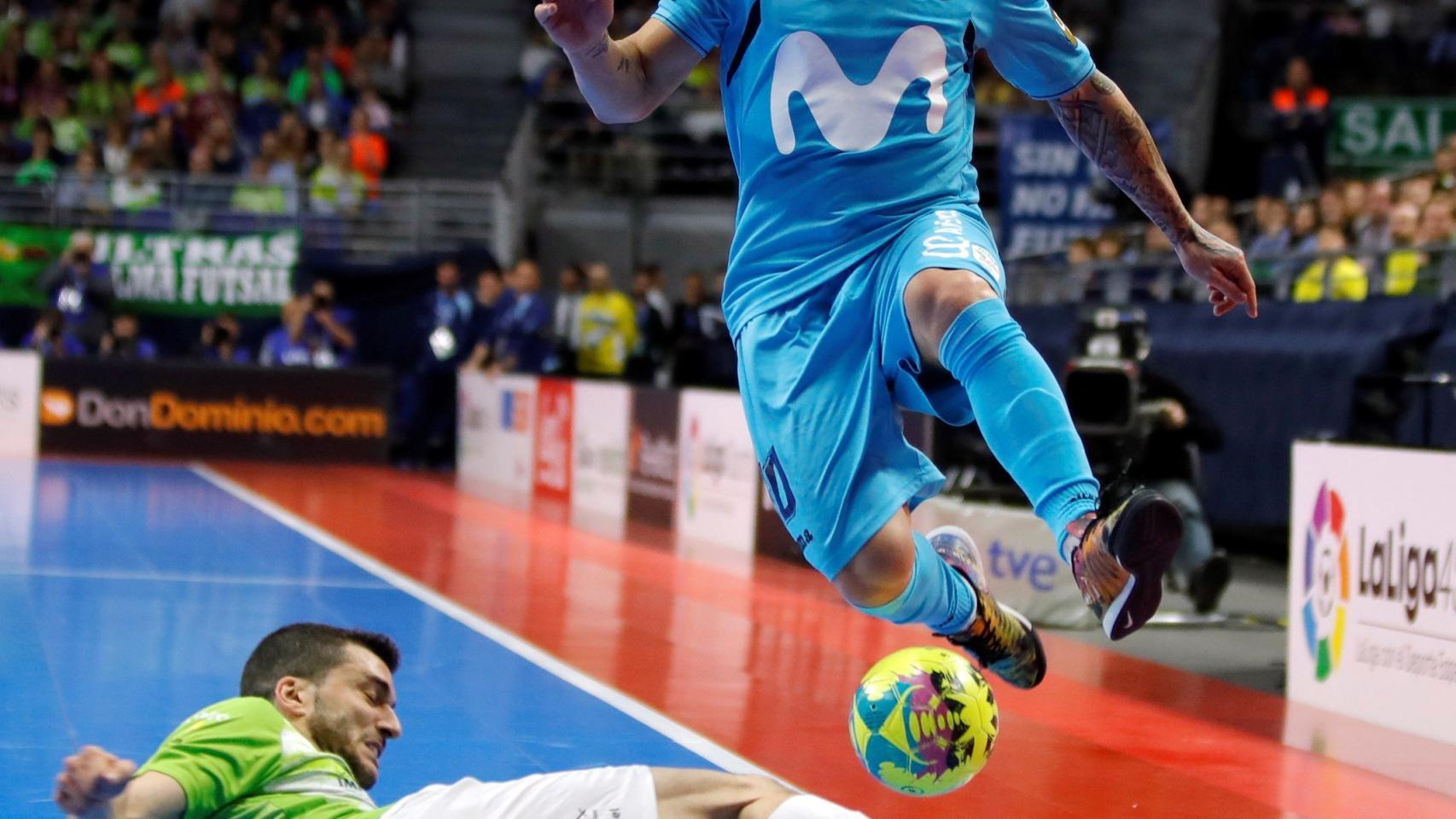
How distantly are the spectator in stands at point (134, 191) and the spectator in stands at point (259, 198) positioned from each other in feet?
3.00

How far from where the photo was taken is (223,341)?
18.8 metres

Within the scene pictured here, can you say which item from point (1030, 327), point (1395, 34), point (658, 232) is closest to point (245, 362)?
point (658, 232)

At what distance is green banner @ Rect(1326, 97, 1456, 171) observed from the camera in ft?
54.8

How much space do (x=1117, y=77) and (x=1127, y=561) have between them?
20.9 meters

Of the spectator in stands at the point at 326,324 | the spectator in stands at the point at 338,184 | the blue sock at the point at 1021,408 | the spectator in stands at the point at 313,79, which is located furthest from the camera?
the spectator in stands at the point at 313,79

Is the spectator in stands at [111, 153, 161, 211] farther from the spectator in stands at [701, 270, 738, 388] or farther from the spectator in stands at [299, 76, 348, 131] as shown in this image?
the spectator in stands at [701, 270, 738, 388]

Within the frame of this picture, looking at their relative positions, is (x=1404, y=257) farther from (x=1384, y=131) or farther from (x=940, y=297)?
(x=940, y=297)

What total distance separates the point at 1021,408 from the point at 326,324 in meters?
16.0

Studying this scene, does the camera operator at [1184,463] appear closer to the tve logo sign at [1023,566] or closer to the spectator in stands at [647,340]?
the tve logo sign at [1023,566]

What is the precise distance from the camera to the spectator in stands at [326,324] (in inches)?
737

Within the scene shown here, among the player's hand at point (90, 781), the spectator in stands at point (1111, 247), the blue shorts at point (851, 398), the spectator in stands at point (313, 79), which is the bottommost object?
the player's hand at point (90, 781)

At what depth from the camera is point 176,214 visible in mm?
19281

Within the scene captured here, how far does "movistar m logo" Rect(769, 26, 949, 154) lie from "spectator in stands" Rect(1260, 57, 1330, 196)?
12924 mm

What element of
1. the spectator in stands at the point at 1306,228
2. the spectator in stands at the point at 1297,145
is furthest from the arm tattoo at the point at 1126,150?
the spectator in stands at the point at 1297,145
